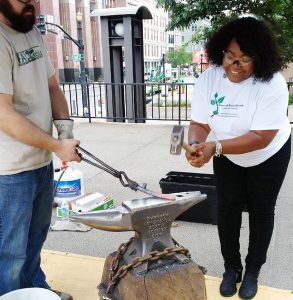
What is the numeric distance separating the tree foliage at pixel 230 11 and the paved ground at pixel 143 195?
319 cm

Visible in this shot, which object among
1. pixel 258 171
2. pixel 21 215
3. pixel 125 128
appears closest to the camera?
pixel 21 215

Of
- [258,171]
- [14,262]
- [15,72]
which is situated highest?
[15,72]

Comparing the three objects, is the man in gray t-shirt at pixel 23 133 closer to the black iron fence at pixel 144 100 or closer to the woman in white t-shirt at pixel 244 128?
the woman in white t-shirt at pixel 244 128

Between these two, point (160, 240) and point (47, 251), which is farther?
point (47, 251)

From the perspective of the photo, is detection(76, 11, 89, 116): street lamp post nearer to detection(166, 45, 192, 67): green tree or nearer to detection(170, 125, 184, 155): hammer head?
detection(170, 125, 184, 155): hammer head

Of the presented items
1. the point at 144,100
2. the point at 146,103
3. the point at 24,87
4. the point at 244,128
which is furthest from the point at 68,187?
the point at 146,103

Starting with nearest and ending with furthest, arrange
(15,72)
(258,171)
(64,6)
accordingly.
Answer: (15,72)
(258,171)
(64,6)

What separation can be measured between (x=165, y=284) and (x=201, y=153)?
0.67m

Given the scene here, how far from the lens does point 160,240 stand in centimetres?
186

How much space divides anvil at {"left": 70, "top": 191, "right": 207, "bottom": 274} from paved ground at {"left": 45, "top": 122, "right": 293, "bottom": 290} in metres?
1.28

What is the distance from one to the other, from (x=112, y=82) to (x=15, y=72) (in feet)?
26.6

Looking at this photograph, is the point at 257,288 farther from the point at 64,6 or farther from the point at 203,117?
the point at 64,6

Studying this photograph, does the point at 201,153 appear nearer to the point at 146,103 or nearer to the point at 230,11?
the point at 230,11

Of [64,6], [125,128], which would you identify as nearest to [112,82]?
[125,128]
